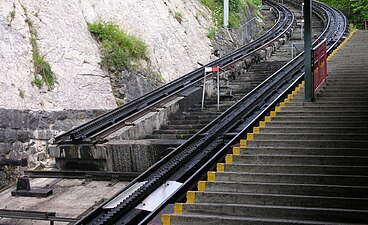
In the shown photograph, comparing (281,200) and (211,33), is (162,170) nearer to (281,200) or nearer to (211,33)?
(281,200)

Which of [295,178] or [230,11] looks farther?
[230,11]

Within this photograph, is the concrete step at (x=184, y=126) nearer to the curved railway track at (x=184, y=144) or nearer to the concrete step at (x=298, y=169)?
the curved railway track at (x=184, y=144)

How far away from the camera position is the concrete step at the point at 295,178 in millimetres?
6481

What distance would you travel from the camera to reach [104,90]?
13.1 meters

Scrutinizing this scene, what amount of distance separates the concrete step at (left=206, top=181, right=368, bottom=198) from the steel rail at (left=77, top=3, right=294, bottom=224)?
1028 millimetres

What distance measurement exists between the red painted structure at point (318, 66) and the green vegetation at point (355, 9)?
2608 cm

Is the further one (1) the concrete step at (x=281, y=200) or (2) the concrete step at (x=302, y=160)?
(2) the concrete step at (x=302, y=160)

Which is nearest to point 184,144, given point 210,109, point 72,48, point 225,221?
point 225,221

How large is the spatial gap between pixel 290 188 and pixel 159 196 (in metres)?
1.91

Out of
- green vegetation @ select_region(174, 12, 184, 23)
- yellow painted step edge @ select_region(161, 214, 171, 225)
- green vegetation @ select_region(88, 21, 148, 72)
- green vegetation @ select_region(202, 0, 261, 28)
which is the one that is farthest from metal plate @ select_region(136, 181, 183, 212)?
green vegetation @ select_region(202, 0, 261, 28)

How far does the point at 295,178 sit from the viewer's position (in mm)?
6805

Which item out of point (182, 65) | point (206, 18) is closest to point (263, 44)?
point (206, 18)

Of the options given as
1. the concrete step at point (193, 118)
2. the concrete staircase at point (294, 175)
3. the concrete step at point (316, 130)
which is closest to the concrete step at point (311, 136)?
the concrete staircase at point (294, 175)

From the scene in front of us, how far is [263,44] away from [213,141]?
1441 cm
